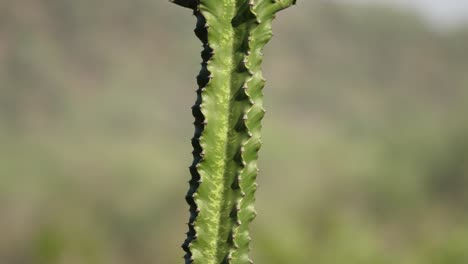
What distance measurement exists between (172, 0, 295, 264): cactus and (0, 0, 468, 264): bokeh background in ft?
99.9

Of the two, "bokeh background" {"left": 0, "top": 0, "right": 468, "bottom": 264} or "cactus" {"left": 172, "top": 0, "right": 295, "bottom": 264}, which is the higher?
"bokeh background" {"left": 0, "top": 0, "right": 468, "bottom": 264}

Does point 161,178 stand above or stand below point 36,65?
below

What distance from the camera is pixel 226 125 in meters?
3.49

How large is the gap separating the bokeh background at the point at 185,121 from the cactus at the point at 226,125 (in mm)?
30459

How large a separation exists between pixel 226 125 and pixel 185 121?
274 ft

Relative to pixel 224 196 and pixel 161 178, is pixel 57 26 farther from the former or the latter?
pixel 224 196

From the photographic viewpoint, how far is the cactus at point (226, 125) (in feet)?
11.3

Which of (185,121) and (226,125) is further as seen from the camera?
(185,121)

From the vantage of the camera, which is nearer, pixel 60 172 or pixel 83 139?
pixel 60 172

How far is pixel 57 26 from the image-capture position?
89.2 metres

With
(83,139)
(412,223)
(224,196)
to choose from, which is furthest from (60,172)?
(224,196)

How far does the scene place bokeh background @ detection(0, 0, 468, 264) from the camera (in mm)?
51969

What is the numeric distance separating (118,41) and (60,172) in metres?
24.8

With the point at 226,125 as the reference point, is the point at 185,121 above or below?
above
